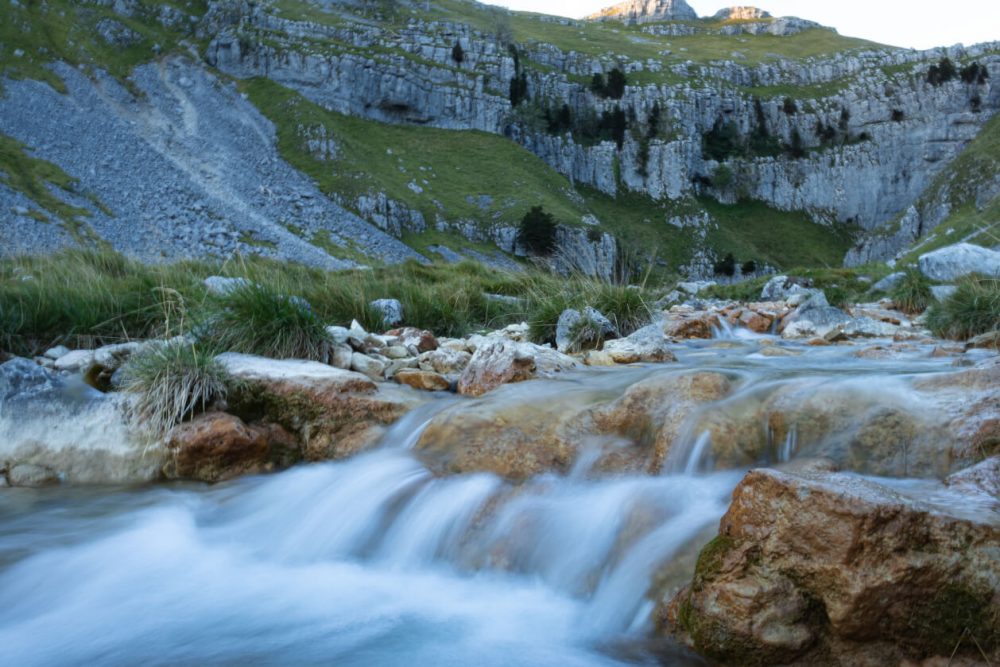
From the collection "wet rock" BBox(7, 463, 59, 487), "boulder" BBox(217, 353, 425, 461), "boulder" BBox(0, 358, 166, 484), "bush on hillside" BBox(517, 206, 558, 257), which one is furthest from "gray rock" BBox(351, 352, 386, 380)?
"bush on hillside" BBox(517, 206, 558, 257)

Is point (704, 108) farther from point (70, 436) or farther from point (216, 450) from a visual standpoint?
point (70, 436)

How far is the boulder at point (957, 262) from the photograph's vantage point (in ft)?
43.7

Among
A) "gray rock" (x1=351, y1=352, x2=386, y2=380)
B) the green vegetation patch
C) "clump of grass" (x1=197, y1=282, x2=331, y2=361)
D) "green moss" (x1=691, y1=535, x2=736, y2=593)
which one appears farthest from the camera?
the green vegetation patch

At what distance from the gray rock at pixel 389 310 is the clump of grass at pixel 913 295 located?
31.4 ft

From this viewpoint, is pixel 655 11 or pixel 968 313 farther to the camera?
pixel 655 11

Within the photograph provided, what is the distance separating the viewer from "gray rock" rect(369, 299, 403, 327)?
29.3ft

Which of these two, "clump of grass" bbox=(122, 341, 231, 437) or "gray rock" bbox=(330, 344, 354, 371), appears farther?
"gray rock" bbox=(330, 344, 354, 371)

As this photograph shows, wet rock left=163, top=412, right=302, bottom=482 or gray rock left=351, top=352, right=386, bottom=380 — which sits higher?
gray rock left=351, top=352, right=386, bottom=380

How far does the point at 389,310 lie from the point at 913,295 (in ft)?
33.2

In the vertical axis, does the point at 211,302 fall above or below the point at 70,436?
above

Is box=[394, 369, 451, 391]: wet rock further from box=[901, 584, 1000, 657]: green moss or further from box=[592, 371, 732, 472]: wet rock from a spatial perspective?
box=[901, 584, 1000, 657]: green moss

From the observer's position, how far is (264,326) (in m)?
6.45

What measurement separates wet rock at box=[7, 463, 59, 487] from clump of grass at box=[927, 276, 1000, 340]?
9.70 m

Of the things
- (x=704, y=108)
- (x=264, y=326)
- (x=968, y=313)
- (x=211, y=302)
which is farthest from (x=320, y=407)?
(x=704, y=108)
